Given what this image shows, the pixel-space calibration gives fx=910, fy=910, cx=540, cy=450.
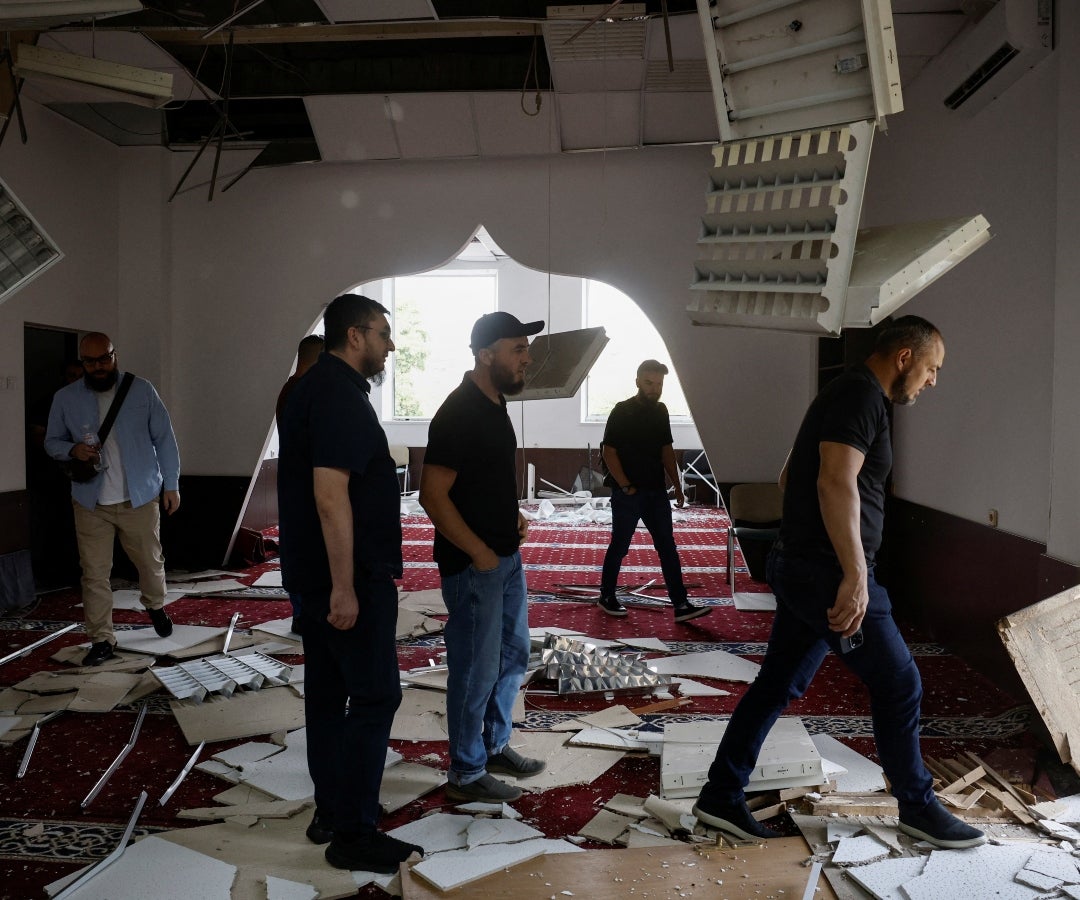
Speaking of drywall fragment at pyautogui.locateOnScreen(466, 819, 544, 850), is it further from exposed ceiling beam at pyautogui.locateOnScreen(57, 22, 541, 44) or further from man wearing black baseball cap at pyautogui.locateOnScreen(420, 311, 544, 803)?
exposed ceiling beam at pyautogui.locateOnScreen(57, 22, 541, 44)

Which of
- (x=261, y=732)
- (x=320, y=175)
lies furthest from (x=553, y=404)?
(x=261, y=732)

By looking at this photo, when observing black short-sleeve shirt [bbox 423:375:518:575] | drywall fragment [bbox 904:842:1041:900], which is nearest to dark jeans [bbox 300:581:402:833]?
black short-sleeve shirt [bbox 423:375:518:575]

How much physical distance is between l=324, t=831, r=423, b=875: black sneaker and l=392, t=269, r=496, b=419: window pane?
11712 millimetres

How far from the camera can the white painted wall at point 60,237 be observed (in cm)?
592

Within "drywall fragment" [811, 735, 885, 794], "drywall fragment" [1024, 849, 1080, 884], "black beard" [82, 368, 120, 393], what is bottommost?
"drywall fragment" [1024, 849, 1080, 884]

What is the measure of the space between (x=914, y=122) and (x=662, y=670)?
3.58m

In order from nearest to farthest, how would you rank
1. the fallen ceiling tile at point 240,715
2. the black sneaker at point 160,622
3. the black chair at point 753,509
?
the fallen ceiling tile at point 240,715
the black sneaker at point 160,622
the black chair at point 753,509

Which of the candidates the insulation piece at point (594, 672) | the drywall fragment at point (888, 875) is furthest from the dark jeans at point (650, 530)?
the drywall fragment at point (888, 875)

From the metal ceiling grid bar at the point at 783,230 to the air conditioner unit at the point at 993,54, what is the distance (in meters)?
1.84

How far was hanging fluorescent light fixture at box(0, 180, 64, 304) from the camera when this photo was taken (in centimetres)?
435

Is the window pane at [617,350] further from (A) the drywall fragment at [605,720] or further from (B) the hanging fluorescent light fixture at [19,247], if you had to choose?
(A) the drywall fragment at [605,720]

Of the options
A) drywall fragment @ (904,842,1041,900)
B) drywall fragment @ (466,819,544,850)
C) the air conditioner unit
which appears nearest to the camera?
drywall fragment @ (904,842,1041,900)

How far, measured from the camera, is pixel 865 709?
384 centimetres

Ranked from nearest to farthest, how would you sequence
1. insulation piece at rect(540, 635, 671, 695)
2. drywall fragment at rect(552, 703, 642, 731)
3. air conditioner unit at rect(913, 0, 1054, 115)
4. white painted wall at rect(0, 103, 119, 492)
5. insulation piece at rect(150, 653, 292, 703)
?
drywall fragment at rect(552, 703, 642, 731), air conditioner unit at rect(913, 0, 1054, 115), insulation piece at rect(150, 653, 292, 703), insulation piece at rect(540, 635, 671, 695), white painted wall at rect(0, 103, 119, 492)
